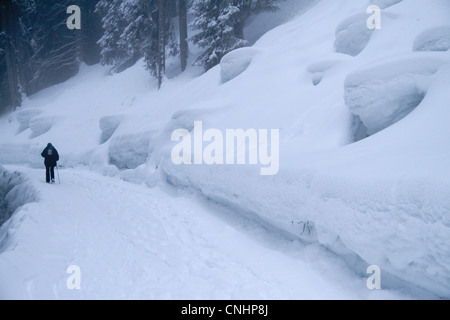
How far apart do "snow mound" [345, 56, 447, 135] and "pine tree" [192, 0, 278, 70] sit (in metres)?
13.2

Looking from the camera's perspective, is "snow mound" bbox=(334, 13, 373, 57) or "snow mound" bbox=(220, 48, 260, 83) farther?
"snow mound" bbox=(220, 48, 260, 83)

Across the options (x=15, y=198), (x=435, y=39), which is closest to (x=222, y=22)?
(x=435, y=39)

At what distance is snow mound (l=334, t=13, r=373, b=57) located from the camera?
1009 centimetres

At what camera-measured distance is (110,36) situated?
28.3 metres

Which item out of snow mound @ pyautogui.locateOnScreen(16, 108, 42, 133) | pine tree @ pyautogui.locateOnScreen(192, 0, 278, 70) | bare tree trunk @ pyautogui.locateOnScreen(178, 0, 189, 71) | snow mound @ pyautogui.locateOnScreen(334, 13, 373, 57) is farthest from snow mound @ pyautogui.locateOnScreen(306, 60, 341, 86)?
snow mound @ pyautogui.locateOnScreen(16, 108, 42, 133)

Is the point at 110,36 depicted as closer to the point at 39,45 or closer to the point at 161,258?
the point at 39,45

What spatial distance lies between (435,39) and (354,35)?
411 centimetres

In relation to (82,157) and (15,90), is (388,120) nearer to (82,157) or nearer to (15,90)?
(82,157)

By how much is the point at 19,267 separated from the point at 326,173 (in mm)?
4912

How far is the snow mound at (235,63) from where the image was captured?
13328 mm

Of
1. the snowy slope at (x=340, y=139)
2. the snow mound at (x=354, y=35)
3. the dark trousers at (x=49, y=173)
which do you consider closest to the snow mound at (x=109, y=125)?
the snowy slope at (x=340, y=139)

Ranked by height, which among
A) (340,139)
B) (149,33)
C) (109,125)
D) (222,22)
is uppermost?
(149,33)

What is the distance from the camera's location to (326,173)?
14.9 ft

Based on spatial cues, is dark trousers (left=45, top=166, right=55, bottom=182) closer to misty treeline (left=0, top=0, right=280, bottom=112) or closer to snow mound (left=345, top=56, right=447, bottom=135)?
snow mound (left=345, top=56, right=447, bottom=135)
